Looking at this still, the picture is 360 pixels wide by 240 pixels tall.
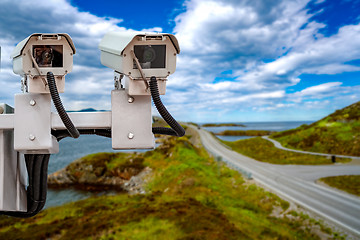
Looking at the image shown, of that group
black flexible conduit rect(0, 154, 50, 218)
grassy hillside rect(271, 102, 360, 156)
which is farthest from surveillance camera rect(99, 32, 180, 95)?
grassy hillside rect(271, 102, 360, 156)

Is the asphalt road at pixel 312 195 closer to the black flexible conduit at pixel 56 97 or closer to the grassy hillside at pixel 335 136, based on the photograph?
the grassy hillside at pixel 335 136

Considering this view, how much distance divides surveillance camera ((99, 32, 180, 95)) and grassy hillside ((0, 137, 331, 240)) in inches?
484

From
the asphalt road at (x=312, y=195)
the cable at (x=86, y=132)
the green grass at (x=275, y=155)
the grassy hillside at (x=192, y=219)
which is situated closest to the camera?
the cable at (x=86, y=132)

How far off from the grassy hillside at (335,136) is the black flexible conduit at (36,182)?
161 feet

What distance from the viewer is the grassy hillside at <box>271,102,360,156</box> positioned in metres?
44.6

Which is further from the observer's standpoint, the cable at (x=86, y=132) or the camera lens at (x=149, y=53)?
the cable at (x=86, y=132)

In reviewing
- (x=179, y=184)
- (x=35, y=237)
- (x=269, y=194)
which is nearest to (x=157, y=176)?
(x=179, y=184)

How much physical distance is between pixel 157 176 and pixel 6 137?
40.3 meters

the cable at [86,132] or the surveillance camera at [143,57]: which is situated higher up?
the surveillance camera at [143,57]

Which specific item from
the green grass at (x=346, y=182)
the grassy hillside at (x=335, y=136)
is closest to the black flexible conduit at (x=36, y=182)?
the green grass at (x=346, y=182)

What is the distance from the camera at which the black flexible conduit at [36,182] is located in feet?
8.90

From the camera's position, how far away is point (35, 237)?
55.6 feet

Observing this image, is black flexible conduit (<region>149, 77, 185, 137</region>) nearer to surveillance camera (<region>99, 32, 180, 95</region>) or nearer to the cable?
surveillance camera (<region>99, 32, 180, 95</region>)

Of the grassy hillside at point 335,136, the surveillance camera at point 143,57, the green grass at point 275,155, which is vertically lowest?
the green grass at point 275,155
